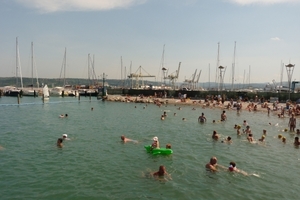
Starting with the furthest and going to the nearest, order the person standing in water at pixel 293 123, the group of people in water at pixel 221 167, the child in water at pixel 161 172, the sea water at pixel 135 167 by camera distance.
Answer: the person standing in water at pixel 293 123, the group of people in water at pixel 221 167, the child in water at pixel 161 172, the sea water at pixel 135 167

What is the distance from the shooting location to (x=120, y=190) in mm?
12062

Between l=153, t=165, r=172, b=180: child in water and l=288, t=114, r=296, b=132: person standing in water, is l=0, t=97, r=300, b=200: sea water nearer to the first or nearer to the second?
l=153, t=165, r=172, b=180: child in water

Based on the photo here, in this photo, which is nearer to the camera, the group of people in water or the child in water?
the child in water

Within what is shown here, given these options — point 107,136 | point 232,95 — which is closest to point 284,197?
point 107,136

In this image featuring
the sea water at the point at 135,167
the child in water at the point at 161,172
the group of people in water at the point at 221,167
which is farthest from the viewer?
the group of people in water at the point at 221,167

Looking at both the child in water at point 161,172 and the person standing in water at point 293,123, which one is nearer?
the child in water at point 161,172

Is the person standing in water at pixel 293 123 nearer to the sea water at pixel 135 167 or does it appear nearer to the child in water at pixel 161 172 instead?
the sea water at pixel 135 167

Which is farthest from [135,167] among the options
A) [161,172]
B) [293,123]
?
[293,123]

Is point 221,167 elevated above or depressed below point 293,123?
below

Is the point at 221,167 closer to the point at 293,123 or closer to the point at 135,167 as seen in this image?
the point at 135,167

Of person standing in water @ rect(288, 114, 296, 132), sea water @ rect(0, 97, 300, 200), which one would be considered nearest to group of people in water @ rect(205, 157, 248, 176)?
sea water @ rect(0, 97, 300, 200)

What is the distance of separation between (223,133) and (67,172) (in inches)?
660

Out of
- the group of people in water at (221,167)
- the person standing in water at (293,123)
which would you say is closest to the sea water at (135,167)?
the group of people in water at (221,167)

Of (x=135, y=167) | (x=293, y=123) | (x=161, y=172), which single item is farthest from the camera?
(x=293, y=123)
